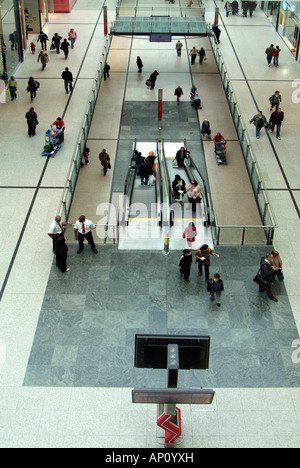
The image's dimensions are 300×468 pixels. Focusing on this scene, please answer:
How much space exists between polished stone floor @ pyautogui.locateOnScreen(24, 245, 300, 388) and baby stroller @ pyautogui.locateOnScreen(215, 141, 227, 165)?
236 inches

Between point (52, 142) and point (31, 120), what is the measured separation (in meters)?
1.41

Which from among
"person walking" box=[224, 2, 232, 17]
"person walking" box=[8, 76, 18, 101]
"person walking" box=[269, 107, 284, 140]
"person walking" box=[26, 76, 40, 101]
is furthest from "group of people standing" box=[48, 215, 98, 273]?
"person walking" box=[224, 2, 232, 17]

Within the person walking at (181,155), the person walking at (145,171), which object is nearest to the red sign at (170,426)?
the person walking at (145,171)

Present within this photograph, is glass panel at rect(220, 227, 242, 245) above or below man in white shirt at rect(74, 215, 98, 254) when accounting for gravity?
below

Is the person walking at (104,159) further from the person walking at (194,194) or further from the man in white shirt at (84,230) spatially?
the man in white shirt at (84,230)

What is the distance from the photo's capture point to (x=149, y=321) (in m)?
12.1

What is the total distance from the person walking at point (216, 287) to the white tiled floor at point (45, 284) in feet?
5.40

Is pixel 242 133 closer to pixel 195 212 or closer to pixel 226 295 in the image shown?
pixel 195 212

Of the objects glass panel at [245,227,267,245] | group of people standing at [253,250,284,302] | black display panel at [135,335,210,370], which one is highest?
black display panel at [135,335,210,370]

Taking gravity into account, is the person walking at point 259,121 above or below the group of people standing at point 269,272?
below

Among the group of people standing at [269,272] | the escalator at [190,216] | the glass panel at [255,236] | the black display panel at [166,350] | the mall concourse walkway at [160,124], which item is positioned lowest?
the mall concourse walkway at [160,124]

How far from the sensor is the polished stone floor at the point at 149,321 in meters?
10.9

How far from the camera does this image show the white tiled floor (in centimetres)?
977

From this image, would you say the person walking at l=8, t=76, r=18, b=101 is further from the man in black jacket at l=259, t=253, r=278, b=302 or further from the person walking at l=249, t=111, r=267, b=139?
the man in black jacket at l=259, t=253, r=278, b=302
